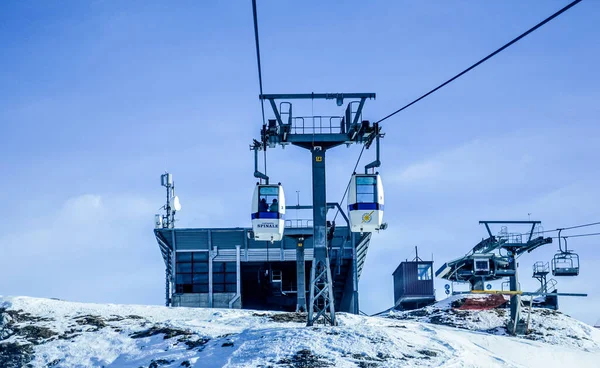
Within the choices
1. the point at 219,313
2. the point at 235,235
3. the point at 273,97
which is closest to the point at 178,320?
the point at 219,313

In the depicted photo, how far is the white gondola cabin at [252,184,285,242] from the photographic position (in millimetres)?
31641

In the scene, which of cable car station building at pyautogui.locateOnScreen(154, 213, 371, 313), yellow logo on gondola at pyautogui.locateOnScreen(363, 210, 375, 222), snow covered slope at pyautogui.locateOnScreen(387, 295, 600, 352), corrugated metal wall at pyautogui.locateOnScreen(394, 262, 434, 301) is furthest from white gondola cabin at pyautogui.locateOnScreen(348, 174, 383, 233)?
corrugated metal wall at pyautogui.locateOnScreen(394, 262, 434, 301)

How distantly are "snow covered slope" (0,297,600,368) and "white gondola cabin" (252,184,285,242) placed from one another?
3753 millimetres

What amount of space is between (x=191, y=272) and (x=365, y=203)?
37.3m

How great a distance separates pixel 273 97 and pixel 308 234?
26.7 meters

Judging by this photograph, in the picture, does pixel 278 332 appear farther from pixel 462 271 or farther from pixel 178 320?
pixel 462 271

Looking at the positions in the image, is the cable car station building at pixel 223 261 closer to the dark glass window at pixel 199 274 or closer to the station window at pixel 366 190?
the dark glass window at pixel 199 274

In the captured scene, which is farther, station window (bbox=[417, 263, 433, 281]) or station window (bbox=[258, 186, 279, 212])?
station window (bbox=[417, 263, 433, 281])

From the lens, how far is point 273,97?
104ft

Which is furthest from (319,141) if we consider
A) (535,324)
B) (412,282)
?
(412,282)

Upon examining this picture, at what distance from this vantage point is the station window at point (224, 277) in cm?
6485

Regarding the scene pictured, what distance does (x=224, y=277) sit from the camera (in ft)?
214

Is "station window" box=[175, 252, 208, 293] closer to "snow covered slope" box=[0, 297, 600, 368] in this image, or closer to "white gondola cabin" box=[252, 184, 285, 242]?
"snow covered slope" box=[0, 297, 600, 368]

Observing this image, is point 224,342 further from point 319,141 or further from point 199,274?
point 199,274
